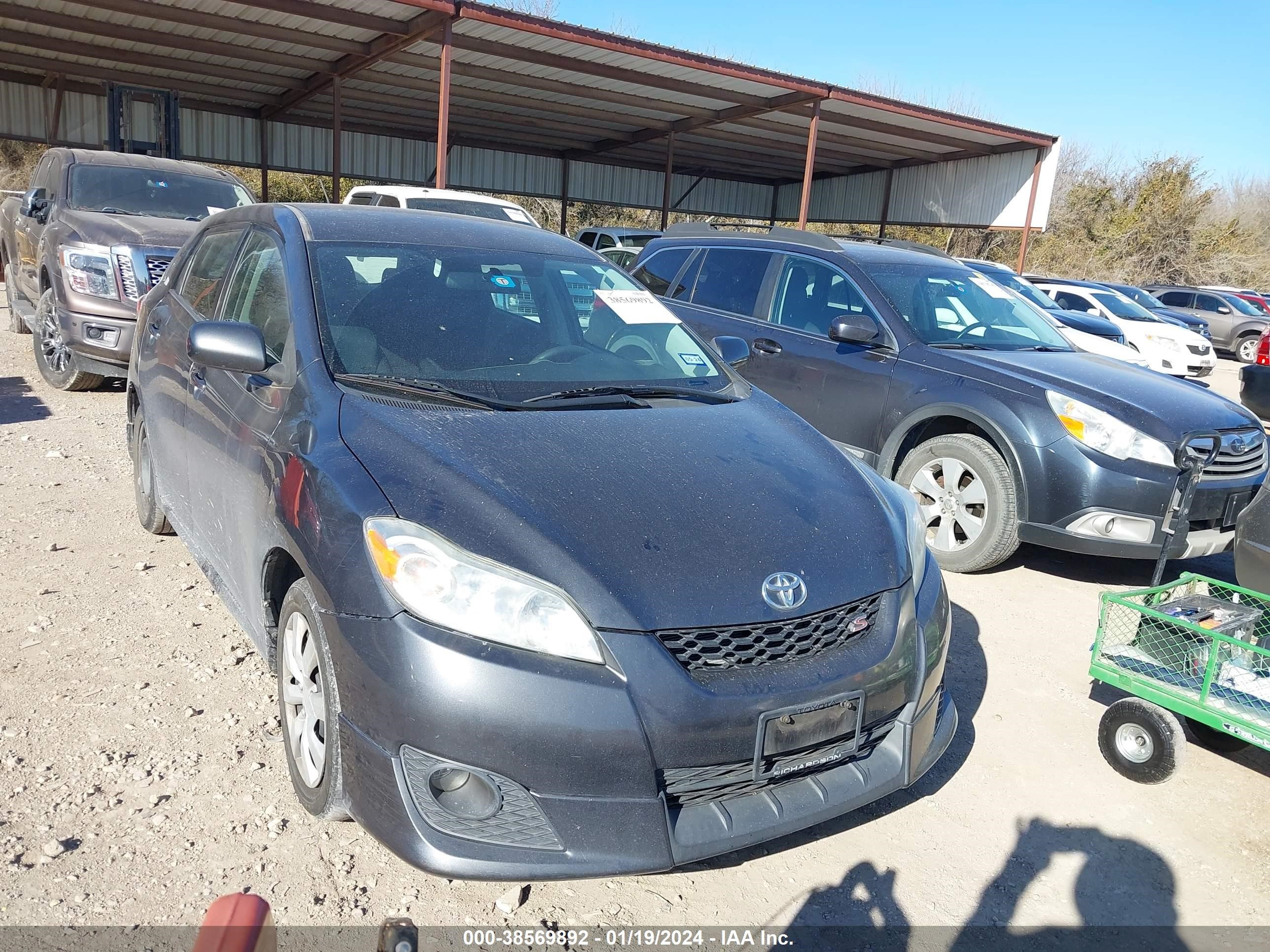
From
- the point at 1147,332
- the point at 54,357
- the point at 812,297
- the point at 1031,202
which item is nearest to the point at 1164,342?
the point at 1147,332

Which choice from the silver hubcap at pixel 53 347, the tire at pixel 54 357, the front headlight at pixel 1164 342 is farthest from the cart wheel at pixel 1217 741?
the front headlight at pixel 1164 342

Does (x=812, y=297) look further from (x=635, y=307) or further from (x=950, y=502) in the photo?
(x=635, y=307)

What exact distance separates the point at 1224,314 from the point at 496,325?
2521cm

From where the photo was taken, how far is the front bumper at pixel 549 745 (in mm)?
2057

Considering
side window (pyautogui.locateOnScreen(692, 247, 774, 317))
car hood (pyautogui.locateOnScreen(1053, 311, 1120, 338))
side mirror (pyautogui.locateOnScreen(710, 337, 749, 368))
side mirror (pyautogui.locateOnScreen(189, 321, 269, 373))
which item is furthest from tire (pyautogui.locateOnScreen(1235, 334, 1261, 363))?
side mirror (pyautogui.locateOnScreen(189, 321, 269, 373))

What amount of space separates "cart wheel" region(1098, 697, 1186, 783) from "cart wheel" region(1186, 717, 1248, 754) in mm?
331

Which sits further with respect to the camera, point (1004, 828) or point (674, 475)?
point (1004, 828)

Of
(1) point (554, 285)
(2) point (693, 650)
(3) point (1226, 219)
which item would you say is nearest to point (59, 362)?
(1) point (554, 285)

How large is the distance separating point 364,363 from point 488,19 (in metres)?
11.1

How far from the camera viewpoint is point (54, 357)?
7.86 metres

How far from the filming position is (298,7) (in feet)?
41.0

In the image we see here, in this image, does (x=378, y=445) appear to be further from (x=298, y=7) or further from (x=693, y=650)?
(x=298, y=7)

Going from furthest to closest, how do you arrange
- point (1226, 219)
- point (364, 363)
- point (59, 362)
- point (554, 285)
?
point (1226, 219), point (59, 362), point (554, 285), point (364, 363)

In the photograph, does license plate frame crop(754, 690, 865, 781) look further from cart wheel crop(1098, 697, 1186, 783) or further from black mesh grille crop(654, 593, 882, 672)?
cart wheel crop(1098, 697, 1186, 783)
